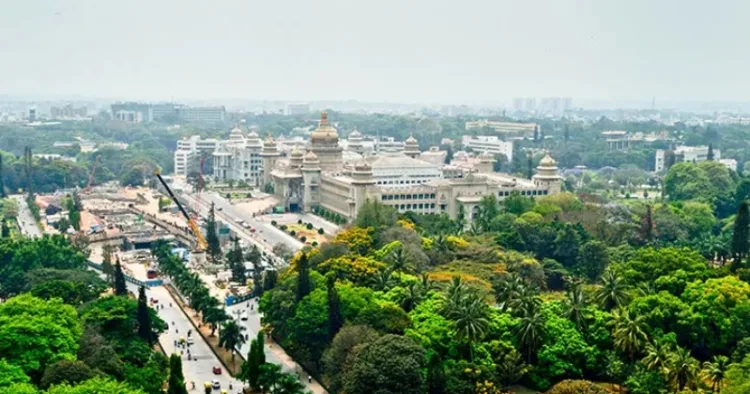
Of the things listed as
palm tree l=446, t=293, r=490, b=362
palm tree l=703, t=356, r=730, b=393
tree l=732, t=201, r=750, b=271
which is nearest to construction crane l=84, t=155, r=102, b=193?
tree l=732, t=201, r=750, b=271

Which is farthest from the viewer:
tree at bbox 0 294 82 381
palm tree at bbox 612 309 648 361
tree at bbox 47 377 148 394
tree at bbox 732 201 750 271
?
tree at bbox 732 201 750 271

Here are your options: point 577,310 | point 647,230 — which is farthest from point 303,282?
point 647,230

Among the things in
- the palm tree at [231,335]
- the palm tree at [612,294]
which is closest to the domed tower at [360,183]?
A: the palm tree at [231,335]

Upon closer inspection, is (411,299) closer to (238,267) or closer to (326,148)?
(238,267)

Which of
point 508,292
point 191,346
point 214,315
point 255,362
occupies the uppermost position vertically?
point 508,292

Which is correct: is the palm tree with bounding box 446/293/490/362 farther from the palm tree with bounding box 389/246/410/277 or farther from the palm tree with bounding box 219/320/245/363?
the palm tree with bounding box 389/246/410/277

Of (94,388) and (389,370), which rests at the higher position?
(94,388)
